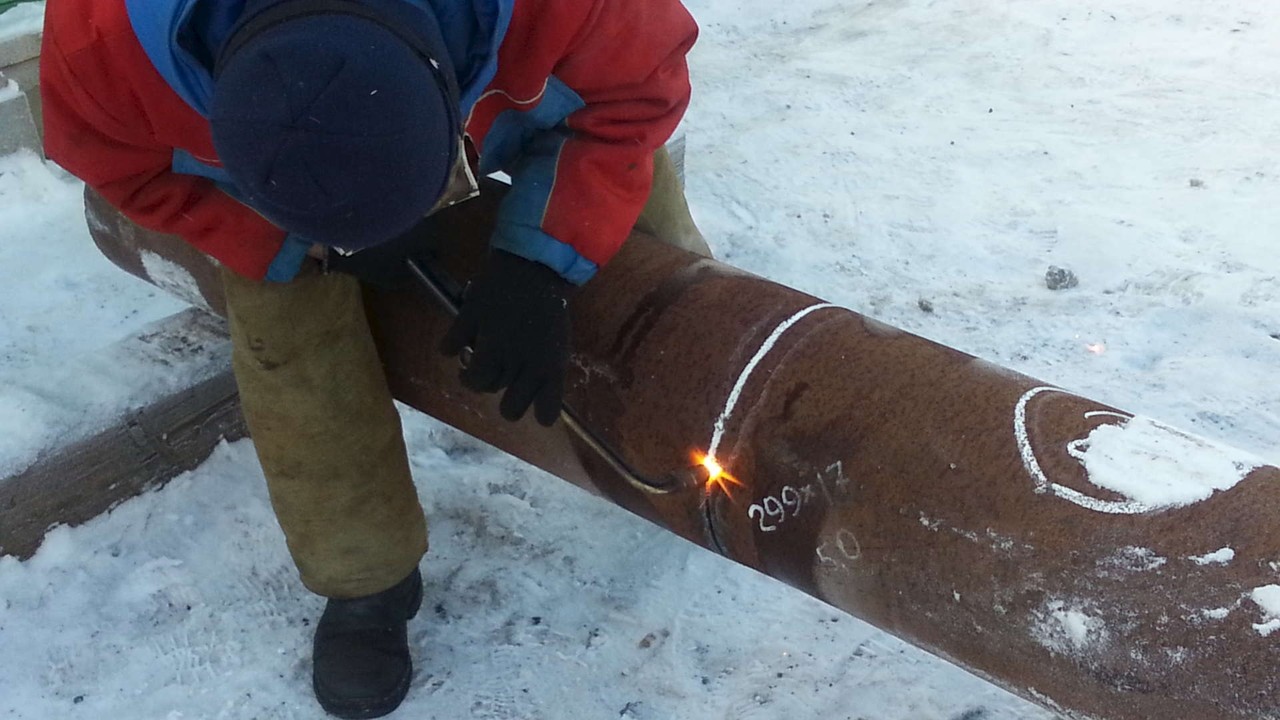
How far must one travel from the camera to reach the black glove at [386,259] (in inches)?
61.5

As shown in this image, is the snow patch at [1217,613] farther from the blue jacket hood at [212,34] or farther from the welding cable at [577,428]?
the blue jacket hood at [212,34]

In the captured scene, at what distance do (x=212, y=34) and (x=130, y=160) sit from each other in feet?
1.04

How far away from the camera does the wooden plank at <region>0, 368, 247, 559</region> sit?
2115 millimetres

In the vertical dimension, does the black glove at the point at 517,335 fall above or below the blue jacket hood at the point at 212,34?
below

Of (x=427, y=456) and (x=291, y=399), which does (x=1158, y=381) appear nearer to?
(x=427, y=456)

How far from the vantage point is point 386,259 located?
1.57 metres

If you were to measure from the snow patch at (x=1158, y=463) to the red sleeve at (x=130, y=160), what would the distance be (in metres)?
1.15

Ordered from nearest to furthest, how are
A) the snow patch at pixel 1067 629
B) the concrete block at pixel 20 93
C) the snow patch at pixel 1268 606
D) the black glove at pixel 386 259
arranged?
1. the snow patch at pixel 1268 606
2. the snow patch at pixel 1067 629
3. the black glove at pixel 386 259
4. the concrete block at pixel 20 93

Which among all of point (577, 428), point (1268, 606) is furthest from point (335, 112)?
point (1268, 606)

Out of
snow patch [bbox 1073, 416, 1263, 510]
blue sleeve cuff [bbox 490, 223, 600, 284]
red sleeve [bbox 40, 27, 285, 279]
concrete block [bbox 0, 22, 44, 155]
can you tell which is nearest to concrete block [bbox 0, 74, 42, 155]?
concrete block [bbox 0, 22, 44, 155]

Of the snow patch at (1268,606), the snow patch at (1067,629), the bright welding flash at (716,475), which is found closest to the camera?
the snow patch at (1268,606)

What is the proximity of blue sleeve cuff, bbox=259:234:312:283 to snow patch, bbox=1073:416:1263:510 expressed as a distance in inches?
43.7

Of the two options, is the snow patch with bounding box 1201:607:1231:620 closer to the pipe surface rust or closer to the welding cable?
the pipe surface rust

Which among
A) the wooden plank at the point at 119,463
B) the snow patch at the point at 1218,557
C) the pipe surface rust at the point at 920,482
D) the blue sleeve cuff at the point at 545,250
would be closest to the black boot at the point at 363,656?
the pipe surface rust at the point at 920,482
